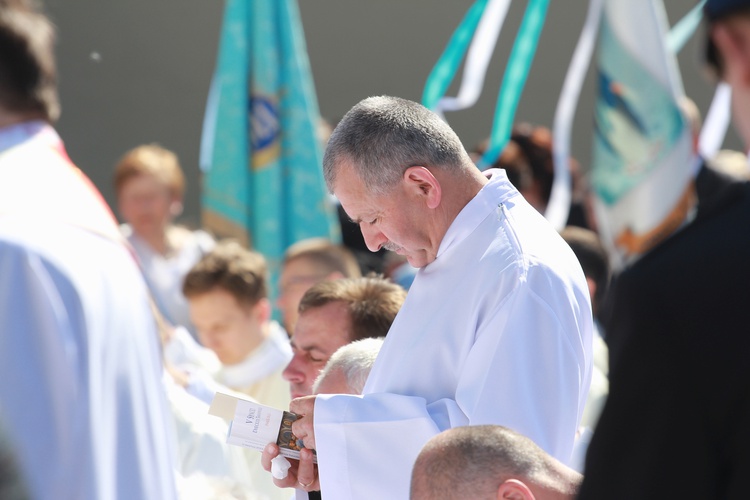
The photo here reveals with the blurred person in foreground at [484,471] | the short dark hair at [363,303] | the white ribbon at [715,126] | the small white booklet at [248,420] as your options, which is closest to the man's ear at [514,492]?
the blurred person in foreground at [484,471]

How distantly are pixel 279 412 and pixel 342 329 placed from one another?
0.76 m

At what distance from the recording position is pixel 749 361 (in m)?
1.36

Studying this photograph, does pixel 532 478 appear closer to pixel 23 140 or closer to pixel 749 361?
pixel 749 361

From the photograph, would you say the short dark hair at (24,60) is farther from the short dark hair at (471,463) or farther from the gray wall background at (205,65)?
the gray wall background at (205,65)

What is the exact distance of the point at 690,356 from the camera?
1369 millimetres

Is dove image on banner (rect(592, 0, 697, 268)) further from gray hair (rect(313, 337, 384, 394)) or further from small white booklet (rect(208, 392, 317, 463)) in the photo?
small white booklet (rect(208, 392, 317, 463))

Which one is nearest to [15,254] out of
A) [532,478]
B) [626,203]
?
[532,478]

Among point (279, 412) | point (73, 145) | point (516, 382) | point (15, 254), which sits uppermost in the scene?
point (15, 254)

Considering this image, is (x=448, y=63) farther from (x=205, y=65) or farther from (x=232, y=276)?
(x=205, y=65)

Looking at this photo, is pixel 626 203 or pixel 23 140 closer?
pixel 23 140

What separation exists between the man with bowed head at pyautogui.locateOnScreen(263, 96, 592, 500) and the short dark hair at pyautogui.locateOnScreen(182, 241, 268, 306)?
2.22 m

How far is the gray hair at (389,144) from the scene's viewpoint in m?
2.88

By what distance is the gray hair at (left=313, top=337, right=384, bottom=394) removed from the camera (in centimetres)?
310

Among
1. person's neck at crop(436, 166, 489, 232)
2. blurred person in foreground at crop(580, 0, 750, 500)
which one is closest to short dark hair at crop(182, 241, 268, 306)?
person's neck at crop(436, 166, 489, 232)
